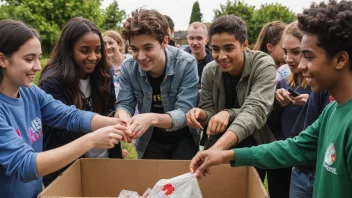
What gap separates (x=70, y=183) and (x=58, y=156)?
15.8 inches

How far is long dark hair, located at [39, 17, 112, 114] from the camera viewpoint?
2.38 metres

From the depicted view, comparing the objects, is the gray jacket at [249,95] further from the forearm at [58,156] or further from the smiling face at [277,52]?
the smiling face at [277,52]

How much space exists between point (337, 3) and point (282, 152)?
0.70 meters

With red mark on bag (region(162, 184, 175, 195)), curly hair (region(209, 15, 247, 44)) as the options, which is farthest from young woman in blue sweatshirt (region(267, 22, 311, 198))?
red mark on bag (region(162, 184, 175, 195))

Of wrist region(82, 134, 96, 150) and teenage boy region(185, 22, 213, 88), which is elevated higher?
teenage boy region(185, 22, 213, 88)

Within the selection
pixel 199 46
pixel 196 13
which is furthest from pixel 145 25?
pixel 196 13

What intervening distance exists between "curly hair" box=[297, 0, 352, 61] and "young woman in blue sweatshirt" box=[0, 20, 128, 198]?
103 cm

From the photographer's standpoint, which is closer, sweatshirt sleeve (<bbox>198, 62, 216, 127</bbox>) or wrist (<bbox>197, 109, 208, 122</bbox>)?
wrist (<bbox>197, 109, 208, 122</bbox>)

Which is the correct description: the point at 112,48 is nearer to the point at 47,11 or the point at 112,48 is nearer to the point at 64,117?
the point at 64,117

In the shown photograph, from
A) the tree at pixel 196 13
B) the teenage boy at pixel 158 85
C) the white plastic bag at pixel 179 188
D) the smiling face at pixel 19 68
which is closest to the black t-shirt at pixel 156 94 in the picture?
the teenage boy at pixel 158 85

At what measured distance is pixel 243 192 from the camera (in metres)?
2.03

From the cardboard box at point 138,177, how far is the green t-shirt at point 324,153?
0.24 metres

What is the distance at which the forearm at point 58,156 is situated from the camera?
1.54 m

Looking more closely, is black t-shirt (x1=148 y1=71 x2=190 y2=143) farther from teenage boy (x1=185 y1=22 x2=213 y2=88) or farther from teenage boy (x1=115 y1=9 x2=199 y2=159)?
teenage boy (x1=185 y1=22 x2=213 y2=88)
